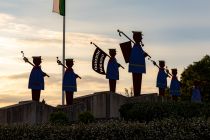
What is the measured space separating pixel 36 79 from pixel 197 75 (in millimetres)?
26557

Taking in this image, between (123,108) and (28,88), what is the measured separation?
19.2 ft

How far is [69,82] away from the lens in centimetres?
2700

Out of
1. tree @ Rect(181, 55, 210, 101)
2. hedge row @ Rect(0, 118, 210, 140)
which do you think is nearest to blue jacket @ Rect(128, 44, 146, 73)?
hedge row @ Rect(0, 118, 210, 140)

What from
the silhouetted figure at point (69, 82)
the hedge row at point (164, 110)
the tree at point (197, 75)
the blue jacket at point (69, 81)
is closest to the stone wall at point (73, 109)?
the silhouetted figure at point (69, 82)

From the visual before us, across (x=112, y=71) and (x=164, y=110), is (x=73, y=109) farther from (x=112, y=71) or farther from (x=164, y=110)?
(x=164, y=110)

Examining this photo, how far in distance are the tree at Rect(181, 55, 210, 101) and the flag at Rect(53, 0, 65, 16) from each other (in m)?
21.7

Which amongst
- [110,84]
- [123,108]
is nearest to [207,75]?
[110,84]

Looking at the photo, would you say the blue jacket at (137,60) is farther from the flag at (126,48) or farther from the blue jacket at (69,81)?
the blue jacket at (69,81)

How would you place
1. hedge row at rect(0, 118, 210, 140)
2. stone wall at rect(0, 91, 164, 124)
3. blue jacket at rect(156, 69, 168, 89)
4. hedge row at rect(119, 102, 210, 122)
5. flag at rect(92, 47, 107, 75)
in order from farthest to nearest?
blue jacket at rect(156, 69, 168, 89)
flag at rect(92, 47, 107, 75)
stone wall at rect(0, 91, 164, 124)
hedge row at rect(119, 102, 210, 122)
hedge row at rect(0, 118, 210, 140)

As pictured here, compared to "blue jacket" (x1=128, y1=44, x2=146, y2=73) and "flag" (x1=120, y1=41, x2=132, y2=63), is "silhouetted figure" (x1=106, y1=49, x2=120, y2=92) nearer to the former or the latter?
"flag" (x1=120, y1=41, x2=132, y2=63)

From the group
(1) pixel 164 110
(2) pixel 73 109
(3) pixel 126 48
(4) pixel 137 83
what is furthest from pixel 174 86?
(1) pixel 164 110

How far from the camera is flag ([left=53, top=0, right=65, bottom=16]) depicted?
3012cm

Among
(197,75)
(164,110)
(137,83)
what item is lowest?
(164,110)

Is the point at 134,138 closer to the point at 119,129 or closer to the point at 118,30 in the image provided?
the point at 119,129
